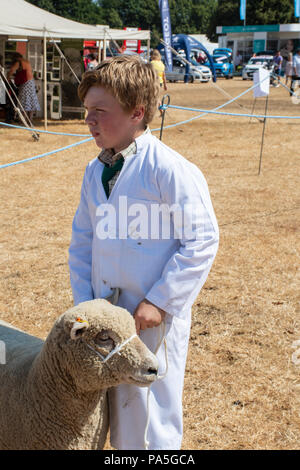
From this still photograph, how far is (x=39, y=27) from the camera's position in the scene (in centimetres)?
1020

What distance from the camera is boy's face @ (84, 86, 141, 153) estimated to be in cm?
161

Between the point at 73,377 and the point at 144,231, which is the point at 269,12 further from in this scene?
the point at 73,377

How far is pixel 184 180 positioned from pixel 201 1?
391 feet

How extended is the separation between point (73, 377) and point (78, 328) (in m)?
0.22

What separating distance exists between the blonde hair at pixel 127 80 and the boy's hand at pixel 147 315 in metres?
0.64

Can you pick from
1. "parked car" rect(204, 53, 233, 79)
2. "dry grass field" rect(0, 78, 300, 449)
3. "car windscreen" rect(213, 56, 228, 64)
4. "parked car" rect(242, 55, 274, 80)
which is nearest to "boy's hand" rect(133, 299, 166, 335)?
"dry grass field" rect(0, 78, 300, 449)

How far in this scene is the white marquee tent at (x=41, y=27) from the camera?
32.6ft

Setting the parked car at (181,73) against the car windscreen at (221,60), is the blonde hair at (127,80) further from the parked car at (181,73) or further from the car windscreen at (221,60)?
the car windscreen at (221,60)

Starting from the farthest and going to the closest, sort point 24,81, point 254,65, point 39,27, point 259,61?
point 259,61, point 254,65, point 24,81, point 39,27

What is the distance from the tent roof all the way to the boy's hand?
30.8 ft

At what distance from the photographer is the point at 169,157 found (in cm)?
163
